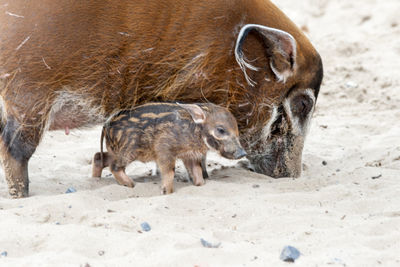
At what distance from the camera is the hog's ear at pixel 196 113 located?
4.93 m

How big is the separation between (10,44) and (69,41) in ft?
1.35

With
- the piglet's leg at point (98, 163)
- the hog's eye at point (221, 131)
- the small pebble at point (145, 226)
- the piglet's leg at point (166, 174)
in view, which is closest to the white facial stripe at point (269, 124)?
the hog's eye at point (221, 131)

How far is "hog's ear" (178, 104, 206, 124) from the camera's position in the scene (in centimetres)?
493

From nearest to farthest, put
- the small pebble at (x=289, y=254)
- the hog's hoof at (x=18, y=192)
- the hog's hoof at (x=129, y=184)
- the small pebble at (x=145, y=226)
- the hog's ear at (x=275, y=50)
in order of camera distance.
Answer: the small pebble at (x=289, y=254)
the small pebble at (x=145, y=226)
the hog's hoof at (x=18, y=192)
the hog's ear at (x=275, y=50)
the hog's hoof at (x=129, y=184)

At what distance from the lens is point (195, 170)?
5.09 m

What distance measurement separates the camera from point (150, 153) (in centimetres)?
509

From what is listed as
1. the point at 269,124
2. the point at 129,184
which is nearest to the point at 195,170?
the point at 129,184

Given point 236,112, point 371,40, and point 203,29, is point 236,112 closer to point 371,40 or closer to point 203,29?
point 203,29

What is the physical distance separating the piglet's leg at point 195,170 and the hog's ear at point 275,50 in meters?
0.78

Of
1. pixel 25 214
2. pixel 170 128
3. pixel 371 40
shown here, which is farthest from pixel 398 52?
pixel 25 214

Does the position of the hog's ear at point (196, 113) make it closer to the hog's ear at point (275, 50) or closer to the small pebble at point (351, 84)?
the hog's ear at point (275, 50)

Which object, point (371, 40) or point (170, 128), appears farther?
point (371, 40)

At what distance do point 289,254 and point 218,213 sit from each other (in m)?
0.87

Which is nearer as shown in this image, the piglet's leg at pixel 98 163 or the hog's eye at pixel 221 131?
the hog's eye at pixel 221 131
